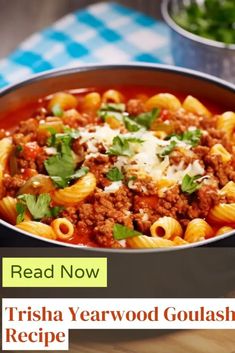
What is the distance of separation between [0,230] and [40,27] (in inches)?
106

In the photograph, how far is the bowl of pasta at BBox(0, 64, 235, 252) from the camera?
215cm

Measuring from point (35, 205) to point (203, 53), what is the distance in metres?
1.22

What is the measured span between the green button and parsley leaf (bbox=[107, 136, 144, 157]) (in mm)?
448

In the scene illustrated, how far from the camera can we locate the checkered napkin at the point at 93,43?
3467 millimetres

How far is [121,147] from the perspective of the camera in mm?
2328

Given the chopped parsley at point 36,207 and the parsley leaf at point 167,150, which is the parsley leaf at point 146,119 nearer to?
the parsley leaf at point 167,150

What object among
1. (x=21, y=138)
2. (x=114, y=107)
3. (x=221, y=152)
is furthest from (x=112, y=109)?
(x=221, y=152)

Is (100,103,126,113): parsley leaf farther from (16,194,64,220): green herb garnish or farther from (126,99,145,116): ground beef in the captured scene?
(16,194,64,220): green herb garnish

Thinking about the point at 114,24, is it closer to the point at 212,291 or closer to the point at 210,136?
the point at 210,136

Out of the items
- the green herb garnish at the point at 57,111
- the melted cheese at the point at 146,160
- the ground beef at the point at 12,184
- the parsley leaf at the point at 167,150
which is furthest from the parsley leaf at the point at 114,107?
the ground beef at the point at 12,184

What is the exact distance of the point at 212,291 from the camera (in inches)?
82.4

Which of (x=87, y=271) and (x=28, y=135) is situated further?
(x=28, y=135)

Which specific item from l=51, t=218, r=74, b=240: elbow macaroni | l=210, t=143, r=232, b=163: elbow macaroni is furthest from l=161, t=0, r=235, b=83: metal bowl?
l=51, t=218, r=74, b=240: elbow macaroni

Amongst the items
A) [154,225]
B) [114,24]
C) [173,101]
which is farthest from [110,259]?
[114,24]
